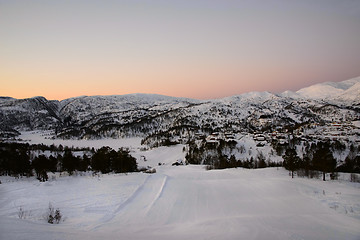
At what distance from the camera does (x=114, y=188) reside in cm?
2558

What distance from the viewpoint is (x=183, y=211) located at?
18.9 metres

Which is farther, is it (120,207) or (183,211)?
(120,207)

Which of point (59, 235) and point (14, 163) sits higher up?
point (59, 235)

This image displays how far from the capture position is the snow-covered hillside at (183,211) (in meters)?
12.2

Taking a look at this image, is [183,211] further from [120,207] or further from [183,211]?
[120,207]

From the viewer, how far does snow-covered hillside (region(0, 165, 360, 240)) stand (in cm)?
1223

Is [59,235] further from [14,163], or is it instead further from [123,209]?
[14,163]

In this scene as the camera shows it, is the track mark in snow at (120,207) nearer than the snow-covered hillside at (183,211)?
No

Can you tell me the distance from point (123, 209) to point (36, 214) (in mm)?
7445

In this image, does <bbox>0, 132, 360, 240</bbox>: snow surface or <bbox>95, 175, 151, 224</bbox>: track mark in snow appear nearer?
<bbox>0, 132, 360, 240</bbox>: snow surface

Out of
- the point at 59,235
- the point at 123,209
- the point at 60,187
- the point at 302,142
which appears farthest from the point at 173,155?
the point at 59,235

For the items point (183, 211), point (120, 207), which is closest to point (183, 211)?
point (183, 211)

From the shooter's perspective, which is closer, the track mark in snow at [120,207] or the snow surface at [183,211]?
the snow surface at [183,211]

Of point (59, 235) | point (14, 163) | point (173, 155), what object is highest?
point (59, 235)
